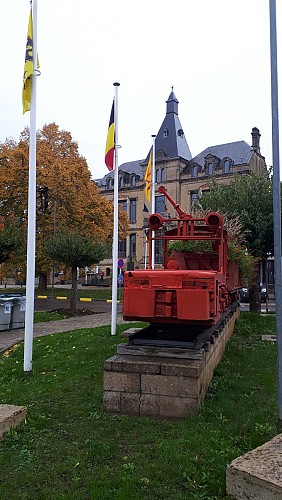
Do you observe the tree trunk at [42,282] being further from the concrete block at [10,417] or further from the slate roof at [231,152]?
the slate roof at [231,152]

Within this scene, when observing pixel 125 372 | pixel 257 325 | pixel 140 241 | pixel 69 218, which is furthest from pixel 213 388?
pixel 140 241

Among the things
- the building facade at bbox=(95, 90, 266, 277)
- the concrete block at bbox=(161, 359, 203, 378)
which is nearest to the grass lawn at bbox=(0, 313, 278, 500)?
the concrete block at bbox=(161, 359, 203, 378)

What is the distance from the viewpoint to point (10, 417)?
5.12 m

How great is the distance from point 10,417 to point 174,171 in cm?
5716

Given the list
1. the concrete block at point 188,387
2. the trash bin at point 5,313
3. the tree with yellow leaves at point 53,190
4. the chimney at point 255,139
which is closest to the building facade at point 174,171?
the chimney at point 255,139

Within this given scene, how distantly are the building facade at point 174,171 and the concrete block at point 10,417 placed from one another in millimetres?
47866

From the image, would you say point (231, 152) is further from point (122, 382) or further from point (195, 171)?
point (122, 382)

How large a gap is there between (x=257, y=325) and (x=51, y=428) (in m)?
9.90

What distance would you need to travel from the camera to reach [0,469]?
13.9ft

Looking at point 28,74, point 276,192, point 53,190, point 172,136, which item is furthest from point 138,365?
point 172,136

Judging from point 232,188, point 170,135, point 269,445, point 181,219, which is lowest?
point 269,445

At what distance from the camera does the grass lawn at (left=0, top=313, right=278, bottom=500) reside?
3.87m

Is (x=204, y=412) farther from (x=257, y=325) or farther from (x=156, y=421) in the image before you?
(x=257, y=325)

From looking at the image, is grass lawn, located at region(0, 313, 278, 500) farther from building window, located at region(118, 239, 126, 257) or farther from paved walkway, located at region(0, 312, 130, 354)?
building window, located at region(118, 239, 126, 257)
